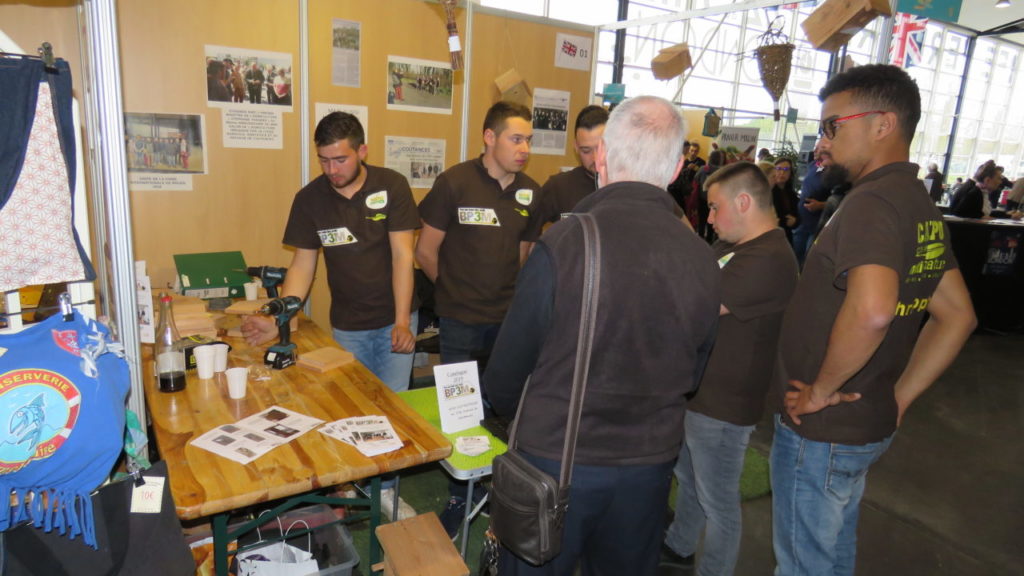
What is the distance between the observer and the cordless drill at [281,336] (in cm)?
221

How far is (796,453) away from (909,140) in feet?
3.05

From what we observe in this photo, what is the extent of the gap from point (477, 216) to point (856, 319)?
1620 millimetres

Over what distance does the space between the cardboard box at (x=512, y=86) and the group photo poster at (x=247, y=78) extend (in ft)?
4.22

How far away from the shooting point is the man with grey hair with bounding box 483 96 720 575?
1.20 meters

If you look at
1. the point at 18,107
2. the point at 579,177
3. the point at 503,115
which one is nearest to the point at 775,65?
the point at 579,177

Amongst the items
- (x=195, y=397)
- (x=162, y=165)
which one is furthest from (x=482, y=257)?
(x=162, y=165)

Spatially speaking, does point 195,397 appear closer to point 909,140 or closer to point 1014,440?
point 909,140

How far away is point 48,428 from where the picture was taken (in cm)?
103

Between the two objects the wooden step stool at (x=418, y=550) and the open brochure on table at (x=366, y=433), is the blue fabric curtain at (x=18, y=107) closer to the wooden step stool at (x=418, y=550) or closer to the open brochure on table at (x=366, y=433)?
the open brochure on table at (x=366, y=433)

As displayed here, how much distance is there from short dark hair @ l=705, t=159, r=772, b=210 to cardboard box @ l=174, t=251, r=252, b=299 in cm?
245

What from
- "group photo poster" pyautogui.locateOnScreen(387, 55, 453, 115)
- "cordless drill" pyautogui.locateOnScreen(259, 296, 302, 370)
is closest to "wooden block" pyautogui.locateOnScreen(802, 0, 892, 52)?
"group photo poster" pyautogui.locateOnScreen(387, 55, 453, 115)

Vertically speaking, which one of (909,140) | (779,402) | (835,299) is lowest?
(779,402)

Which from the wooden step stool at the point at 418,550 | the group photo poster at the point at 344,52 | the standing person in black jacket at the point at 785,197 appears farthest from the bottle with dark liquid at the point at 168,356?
the standing person in black jacket at the point at 785,197

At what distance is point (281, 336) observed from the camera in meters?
2.29
